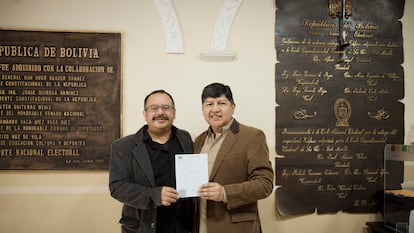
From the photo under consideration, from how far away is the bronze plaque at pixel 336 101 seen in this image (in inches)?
98.0

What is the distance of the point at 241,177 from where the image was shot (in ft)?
5.69

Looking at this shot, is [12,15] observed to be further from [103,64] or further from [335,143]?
[335,143]

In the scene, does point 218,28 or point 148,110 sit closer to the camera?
point 148,110

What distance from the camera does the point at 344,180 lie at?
8.30 feet

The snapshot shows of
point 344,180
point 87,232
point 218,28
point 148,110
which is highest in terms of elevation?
point 218,28

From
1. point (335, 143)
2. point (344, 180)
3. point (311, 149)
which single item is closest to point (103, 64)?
point (311, 149)

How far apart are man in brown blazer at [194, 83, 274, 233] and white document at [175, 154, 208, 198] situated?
44 mm

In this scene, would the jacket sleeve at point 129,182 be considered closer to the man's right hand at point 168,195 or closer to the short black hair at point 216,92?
the man's right hand at point 168,195

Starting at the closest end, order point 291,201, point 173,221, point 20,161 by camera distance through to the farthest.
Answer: point 173,221 → point 20,161 → point 291,201

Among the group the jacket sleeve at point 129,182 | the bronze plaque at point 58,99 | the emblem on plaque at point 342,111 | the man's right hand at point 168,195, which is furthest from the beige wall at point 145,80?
the man's right hand at point 168,195

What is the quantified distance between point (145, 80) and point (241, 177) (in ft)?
3.71

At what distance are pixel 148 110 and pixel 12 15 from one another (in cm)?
143

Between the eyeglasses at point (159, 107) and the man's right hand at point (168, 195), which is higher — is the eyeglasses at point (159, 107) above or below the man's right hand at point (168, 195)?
above

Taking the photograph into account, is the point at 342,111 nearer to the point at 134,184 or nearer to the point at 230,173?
the point at 230,173
